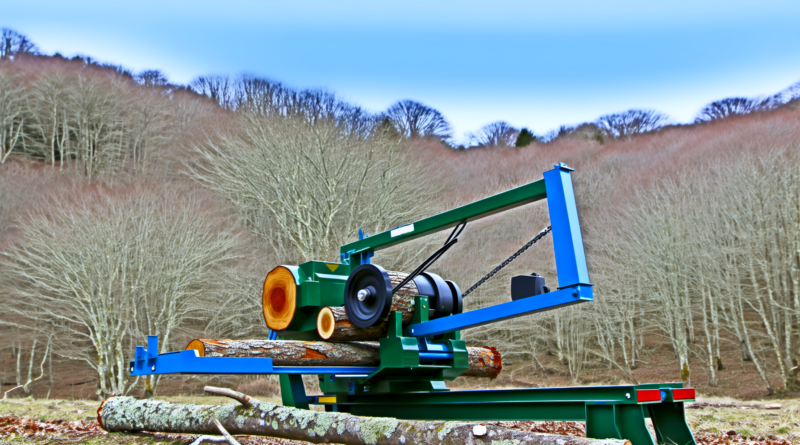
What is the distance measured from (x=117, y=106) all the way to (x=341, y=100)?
89.1ft

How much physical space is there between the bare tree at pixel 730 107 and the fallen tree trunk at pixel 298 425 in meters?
36.8

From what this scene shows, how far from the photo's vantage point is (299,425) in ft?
21.2

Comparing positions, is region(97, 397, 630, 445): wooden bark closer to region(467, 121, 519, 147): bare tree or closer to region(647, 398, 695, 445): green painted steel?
region(647, 398, 695, 445): green painted steel

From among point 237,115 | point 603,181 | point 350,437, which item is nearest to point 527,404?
point 350,437

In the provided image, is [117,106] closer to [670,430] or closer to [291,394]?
[291,394]

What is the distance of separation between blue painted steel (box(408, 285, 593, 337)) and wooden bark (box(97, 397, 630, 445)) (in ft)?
3.35

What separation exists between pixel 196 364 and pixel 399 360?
6.92 ft

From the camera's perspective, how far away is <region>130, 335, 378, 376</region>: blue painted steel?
5.89 meters

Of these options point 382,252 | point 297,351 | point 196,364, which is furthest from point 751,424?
point 382,252

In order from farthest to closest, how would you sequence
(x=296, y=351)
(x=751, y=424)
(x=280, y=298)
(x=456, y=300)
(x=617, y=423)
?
1. (x=751, y=424)
2. (x=280, y=298)
3. (x=456, y=300)
4. (x=296, y=351)
5. (x=617, y=423)

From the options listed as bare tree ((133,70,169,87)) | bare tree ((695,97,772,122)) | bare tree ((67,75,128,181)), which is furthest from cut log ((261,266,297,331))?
bare tree ((133,70,169,87))

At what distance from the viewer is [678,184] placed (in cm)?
2623

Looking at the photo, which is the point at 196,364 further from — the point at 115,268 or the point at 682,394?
the point at 115,268

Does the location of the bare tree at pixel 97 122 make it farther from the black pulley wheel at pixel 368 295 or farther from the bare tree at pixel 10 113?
the black pulley wheel at pixel 368 295
